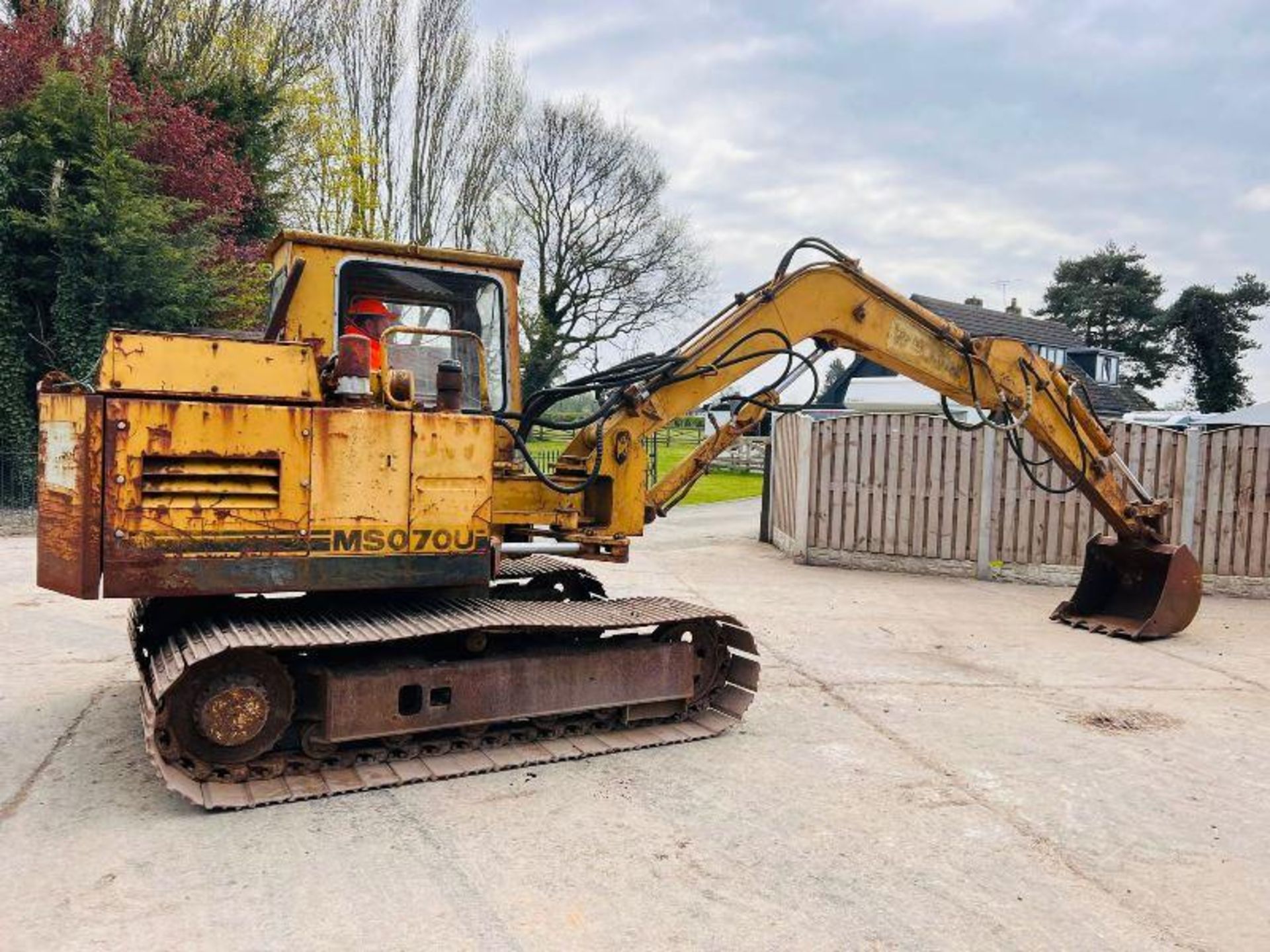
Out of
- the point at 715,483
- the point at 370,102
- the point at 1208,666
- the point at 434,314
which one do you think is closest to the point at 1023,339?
the point at 715,483

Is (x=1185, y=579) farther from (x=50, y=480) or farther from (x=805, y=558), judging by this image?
(x=50, y=480)

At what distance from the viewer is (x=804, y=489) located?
12.4 m

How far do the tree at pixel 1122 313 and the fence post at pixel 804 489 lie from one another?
39670mm

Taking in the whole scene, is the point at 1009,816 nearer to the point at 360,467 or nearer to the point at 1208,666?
the point at 360,467

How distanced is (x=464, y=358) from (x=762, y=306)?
1.91 meters

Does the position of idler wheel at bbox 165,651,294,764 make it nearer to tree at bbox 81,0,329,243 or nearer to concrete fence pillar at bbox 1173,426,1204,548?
concrete fence pillar at bbox 1173,426,1204,548

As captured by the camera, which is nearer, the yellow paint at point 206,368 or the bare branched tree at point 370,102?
the yellow paint at point 206,368

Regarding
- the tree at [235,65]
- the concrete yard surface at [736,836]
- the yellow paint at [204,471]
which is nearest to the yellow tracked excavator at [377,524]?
the yellow paint at [204,471]

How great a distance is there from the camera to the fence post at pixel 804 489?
40.1 feet

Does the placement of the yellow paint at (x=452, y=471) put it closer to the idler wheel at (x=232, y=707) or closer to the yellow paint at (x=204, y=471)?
the yellow paint at (x=204, y=471)

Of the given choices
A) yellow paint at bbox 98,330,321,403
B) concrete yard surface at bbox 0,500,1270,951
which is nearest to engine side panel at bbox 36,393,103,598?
yellow paint at bbox 98,330,321,403

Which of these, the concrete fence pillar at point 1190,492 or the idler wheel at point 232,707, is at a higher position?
the concrete fence pillar at point 1190,492

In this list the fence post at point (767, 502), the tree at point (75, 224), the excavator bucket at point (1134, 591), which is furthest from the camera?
the tree at point (75, 224)

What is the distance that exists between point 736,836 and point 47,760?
330 cm
